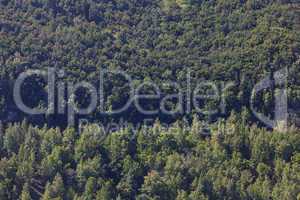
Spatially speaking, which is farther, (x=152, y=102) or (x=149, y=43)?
(x=149, y=43)

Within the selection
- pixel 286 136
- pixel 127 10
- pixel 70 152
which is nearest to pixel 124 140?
pixel 70 152

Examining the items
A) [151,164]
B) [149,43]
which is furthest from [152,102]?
[149,43]

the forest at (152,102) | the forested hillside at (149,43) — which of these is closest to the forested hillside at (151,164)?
the forest at (152,102)

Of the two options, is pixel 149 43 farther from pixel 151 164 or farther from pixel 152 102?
pixel 151 164

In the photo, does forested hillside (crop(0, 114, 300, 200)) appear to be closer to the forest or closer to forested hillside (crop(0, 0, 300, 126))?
the forest

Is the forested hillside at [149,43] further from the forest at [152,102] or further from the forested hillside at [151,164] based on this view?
the forested hillside at [151,164]

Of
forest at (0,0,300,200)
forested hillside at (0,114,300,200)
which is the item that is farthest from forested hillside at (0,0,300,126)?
forested hillside at (0,114,300,200)
